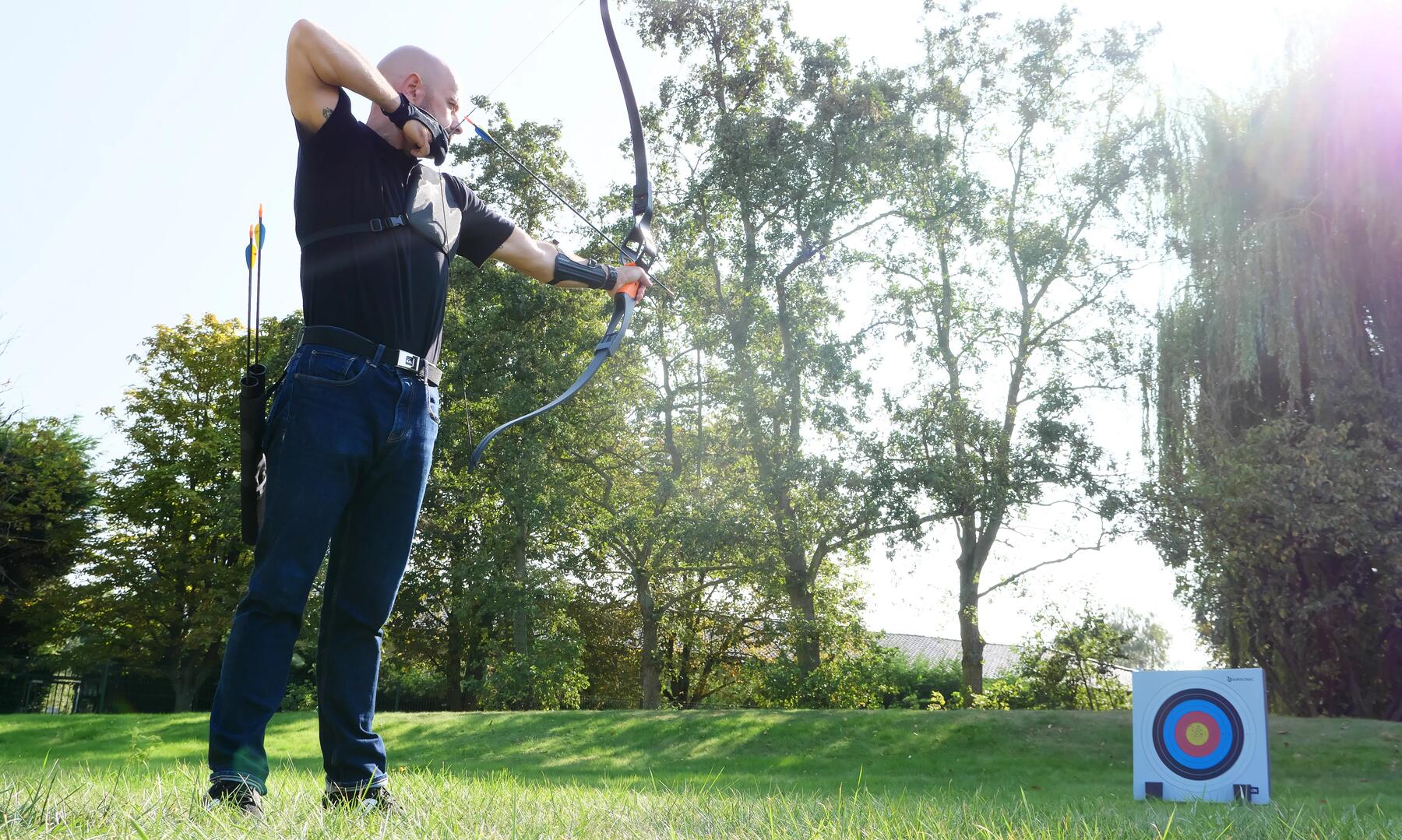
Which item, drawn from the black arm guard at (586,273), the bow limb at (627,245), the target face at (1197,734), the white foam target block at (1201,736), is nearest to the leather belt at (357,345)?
the bow limb at (627,245)

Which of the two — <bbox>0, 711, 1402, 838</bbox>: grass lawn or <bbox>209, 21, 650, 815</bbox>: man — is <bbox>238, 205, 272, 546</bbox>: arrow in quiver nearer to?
<bbox>209, 21, 650, 815</bbox>: man

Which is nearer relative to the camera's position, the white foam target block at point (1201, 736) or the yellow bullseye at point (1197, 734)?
the white foam target block at point (1201, 736)

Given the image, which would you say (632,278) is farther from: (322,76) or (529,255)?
(322,76)

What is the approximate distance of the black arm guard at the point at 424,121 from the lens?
7.59 feet

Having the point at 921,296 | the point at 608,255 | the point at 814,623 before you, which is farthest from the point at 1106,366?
the point at 608,255

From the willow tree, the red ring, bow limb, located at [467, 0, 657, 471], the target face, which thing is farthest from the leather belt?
the willow tree

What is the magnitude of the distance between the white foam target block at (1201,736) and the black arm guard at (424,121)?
5.25 m

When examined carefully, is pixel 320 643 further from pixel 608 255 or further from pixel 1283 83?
pixel 608 255

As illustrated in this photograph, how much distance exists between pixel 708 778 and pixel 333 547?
523 cm

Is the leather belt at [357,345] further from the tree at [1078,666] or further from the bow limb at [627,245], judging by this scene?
the tree at [1078,666]

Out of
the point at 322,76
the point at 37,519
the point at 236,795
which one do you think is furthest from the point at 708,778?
the point at 37,519

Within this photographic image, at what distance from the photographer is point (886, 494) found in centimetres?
1545

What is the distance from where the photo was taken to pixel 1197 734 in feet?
20.0

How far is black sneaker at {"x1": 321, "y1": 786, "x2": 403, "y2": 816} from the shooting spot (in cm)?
212
